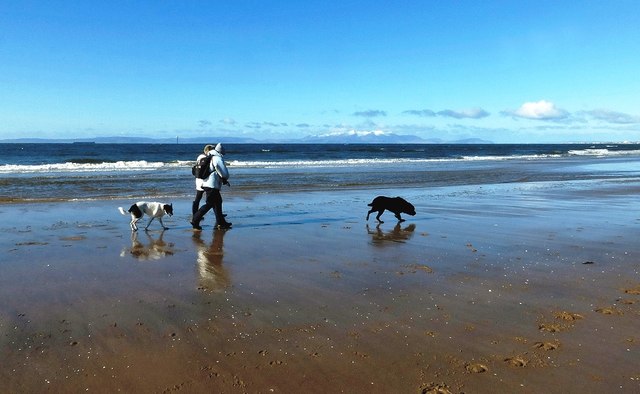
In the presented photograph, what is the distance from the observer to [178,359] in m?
3.45

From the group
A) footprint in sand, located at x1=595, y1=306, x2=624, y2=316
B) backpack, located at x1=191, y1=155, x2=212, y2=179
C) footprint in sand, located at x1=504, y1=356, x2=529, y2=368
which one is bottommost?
footprint in sand, located at x1=504, y1=356, x2=529, y2=368

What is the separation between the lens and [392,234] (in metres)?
8.54

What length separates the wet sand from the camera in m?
3.22

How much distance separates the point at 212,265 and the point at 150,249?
1.50m

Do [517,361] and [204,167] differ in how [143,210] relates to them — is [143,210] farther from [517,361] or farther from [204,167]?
[517,361]

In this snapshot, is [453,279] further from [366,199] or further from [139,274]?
[366,199]

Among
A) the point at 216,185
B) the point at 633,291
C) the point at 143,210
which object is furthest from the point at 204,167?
the point at 633,291

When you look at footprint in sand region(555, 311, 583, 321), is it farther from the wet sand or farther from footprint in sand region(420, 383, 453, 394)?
footprint in sand region(420, 383, 453, 394)

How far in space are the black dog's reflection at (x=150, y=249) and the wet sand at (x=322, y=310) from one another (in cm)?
5

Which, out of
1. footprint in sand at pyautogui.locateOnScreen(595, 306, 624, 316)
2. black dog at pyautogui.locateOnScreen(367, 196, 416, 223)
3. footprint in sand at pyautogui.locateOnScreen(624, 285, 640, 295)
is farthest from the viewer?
black dog at pyautogui.locateOnScreen(367, 196, 416, 223)

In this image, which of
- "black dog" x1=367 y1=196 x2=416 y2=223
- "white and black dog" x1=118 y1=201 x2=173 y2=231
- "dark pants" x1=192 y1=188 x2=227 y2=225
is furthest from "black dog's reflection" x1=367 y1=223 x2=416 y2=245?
"white and black dog" x1=118 y1=201 x2=173 y2=231

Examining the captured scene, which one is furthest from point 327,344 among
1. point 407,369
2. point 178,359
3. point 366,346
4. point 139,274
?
point 139,274

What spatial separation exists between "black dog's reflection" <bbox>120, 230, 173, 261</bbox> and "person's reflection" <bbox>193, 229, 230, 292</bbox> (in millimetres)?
468

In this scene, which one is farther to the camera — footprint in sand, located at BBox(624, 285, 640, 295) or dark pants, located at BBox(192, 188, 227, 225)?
dark pants, located at BBox(192, 188, 227, 225)
